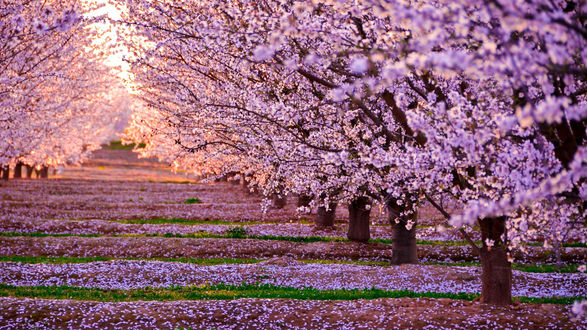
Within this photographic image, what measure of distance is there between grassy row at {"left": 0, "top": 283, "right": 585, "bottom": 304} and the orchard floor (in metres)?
0.03

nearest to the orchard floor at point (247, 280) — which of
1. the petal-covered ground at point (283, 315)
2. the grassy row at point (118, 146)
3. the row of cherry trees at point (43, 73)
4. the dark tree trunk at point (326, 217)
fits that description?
the petal-covered ground at point (283, 315)

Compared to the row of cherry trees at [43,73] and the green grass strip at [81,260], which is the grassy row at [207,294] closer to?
the green grass strip at [81,260]

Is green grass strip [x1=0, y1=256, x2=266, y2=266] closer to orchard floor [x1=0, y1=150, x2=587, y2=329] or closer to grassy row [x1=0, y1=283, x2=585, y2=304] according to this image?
orchard floor [x1=0, y1=150, x2=587, y2=329]

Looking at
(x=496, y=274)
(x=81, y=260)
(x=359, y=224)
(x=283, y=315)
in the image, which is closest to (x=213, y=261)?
(x=81, y=260)

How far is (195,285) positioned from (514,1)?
1329 centimetres

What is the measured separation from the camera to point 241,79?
17109mm

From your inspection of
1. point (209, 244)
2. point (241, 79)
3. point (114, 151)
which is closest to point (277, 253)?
point (209, 244)

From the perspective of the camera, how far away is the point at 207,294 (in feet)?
48.4

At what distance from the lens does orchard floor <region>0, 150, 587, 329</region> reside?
39.4 feet

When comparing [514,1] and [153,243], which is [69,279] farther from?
[514,1]

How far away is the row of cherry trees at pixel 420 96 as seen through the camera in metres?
5.83

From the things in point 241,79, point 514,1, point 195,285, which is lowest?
point 195,285

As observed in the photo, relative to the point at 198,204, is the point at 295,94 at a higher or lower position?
higher

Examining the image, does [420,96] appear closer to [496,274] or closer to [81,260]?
[496,274]
